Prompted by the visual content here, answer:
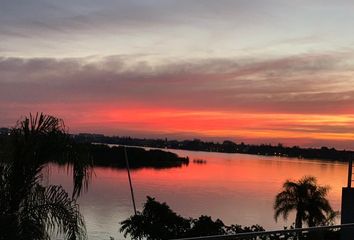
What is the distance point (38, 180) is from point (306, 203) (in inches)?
1182

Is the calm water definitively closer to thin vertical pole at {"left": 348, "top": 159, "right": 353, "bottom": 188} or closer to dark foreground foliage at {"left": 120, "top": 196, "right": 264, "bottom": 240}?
dark foreground foliage at {"left": 120, "top": 196, "right": 264, "bottom": 240}

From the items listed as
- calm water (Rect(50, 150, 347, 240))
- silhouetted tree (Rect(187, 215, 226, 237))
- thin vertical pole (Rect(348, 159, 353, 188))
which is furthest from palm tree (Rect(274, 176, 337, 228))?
thin vertical pole (Rect(348, 159, 353, 188))

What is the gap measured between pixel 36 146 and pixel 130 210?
129 feet

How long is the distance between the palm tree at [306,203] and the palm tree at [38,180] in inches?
1127

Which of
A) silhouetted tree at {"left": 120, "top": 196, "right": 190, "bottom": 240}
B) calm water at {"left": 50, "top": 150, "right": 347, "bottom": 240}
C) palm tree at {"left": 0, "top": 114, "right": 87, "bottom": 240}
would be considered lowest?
calm water at {"left": 50, "top": 150, "right": 347, "bottom": 240}

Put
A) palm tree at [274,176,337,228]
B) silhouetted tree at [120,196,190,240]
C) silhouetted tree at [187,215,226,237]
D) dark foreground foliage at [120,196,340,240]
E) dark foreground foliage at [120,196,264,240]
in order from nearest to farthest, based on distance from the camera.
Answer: silhouetted tree at [187,215,226,237]
dark foreground foliage at [120,196,340,240]
dark foreground foliage at [120,196,264,240]
silhouetted tree at [120,196,190,240]
palm tree at [274,176,337,228]

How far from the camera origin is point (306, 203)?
116ft

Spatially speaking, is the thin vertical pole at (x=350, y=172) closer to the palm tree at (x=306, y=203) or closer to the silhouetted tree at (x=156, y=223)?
the silhouetted tree at (x=156, y=223)

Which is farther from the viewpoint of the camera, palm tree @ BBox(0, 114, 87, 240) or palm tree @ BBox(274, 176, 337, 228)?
palm tree @ BBox(274, 176, 337, 228)

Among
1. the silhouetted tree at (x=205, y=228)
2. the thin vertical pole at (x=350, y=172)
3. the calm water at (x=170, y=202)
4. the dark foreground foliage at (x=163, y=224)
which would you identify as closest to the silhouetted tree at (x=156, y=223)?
the dark foreground foliage at (x=163, y=224)

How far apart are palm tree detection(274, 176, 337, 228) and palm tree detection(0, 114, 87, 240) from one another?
28.6m

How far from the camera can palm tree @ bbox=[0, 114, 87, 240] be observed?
7.24 meters

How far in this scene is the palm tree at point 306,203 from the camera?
34622 mm

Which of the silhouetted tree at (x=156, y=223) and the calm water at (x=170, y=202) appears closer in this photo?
the silhouetted tree at (x=156, y=223)
